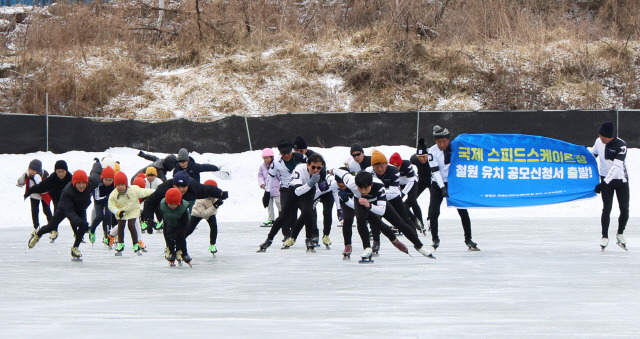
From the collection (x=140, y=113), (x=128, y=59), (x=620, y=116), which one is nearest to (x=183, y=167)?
(x=620, y=116)

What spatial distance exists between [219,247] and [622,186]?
232 inches

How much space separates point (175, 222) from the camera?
1120 cm

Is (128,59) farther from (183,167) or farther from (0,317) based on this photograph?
(0,317)

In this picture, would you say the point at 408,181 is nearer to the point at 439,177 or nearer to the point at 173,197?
the point at 439,177

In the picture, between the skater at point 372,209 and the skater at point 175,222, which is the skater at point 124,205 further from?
the skater at point 372,209

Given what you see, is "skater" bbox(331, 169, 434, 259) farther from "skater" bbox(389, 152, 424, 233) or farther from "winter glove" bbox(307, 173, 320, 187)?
"skater" bbox(389, 152, 424, 233)

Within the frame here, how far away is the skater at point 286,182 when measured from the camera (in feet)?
43.3

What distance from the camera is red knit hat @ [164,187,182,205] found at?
432 inches

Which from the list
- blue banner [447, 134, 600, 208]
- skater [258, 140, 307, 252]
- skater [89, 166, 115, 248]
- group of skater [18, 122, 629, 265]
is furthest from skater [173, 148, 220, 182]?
blue banner [447, 134, 600, 208]

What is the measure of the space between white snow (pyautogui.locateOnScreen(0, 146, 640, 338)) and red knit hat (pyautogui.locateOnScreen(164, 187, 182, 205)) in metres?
0.81

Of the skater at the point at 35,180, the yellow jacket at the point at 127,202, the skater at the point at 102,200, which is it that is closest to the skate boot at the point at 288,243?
the yellow jacket at the point at 127,202

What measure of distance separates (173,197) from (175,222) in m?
0.39

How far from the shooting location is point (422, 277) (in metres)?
9.95

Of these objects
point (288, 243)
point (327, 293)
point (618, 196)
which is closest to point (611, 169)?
point (618, 196)
